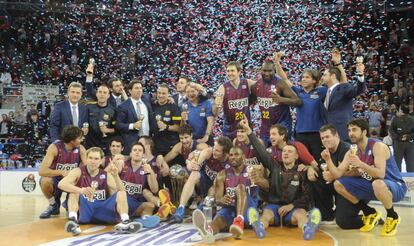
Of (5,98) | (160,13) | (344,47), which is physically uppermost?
(160,13)

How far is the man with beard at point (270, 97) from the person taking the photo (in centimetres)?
804

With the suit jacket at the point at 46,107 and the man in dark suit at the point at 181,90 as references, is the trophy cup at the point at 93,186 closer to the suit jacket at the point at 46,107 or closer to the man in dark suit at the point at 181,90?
the man in dark suit at the point at 181,90

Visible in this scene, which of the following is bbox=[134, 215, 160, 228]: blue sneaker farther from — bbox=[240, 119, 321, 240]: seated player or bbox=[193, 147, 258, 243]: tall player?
bbox=[240, 119, 321, 240]: seated player

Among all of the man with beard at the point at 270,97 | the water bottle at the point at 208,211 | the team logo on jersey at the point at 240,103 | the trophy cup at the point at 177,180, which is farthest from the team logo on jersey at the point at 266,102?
the water bottle at the point at 208,211

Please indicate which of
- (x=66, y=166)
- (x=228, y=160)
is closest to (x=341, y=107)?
(x=228, y=160)

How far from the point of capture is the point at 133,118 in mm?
8625

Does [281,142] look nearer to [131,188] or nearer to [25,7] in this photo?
[131,188]

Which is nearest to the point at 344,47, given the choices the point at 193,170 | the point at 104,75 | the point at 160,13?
the point at 160,13

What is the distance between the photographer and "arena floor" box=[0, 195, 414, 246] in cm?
600

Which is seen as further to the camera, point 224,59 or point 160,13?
point 160,13

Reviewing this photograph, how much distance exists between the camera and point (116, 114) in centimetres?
868

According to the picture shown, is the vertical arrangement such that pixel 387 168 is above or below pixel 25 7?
below

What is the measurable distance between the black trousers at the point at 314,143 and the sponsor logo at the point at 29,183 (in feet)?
19.2

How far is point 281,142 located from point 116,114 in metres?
2.60
